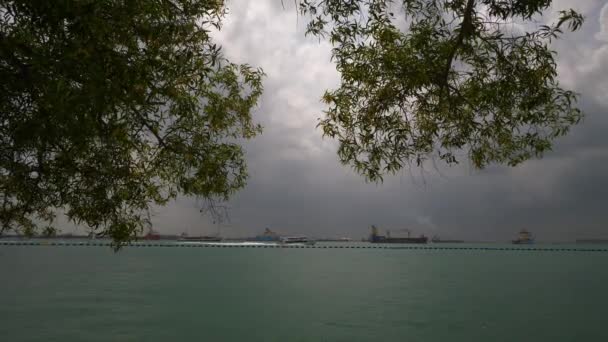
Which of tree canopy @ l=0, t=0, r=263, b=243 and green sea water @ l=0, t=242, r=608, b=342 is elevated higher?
tree canopy @ l=0, t=0, r=263, b=243

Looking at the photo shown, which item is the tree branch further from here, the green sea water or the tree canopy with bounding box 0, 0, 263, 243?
Result: the green sea water

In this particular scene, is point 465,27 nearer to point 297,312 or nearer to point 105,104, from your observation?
point 105,104

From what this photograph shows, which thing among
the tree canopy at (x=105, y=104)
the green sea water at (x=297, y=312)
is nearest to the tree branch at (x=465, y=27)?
the tree canopy at (x=105, y=104)

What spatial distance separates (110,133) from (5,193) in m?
4.12

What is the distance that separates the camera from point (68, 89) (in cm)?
420

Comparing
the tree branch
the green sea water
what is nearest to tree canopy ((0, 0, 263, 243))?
the tree branch

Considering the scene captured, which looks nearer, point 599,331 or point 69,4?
point 69,4

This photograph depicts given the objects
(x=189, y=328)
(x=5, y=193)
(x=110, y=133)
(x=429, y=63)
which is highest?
(x=429, y=63)

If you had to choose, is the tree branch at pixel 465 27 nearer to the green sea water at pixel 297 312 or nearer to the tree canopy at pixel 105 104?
the tree canopy at pixel 105 104

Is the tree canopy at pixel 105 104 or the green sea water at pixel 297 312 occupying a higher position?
the tree canopy at pixel 105 104

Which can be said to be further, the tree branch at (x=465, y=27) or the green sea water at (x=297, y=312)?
the green sea water at (x=297, y=312)

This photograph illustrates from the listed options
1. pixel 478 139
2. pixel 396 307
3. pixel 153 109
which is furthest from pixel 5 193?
pixel 396 307

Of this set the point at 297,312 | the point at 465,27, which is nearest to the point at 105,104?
the point at 465,27

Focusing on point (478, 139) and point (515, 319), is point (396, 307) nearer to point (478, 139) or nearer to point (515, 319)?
point (515, 319)
